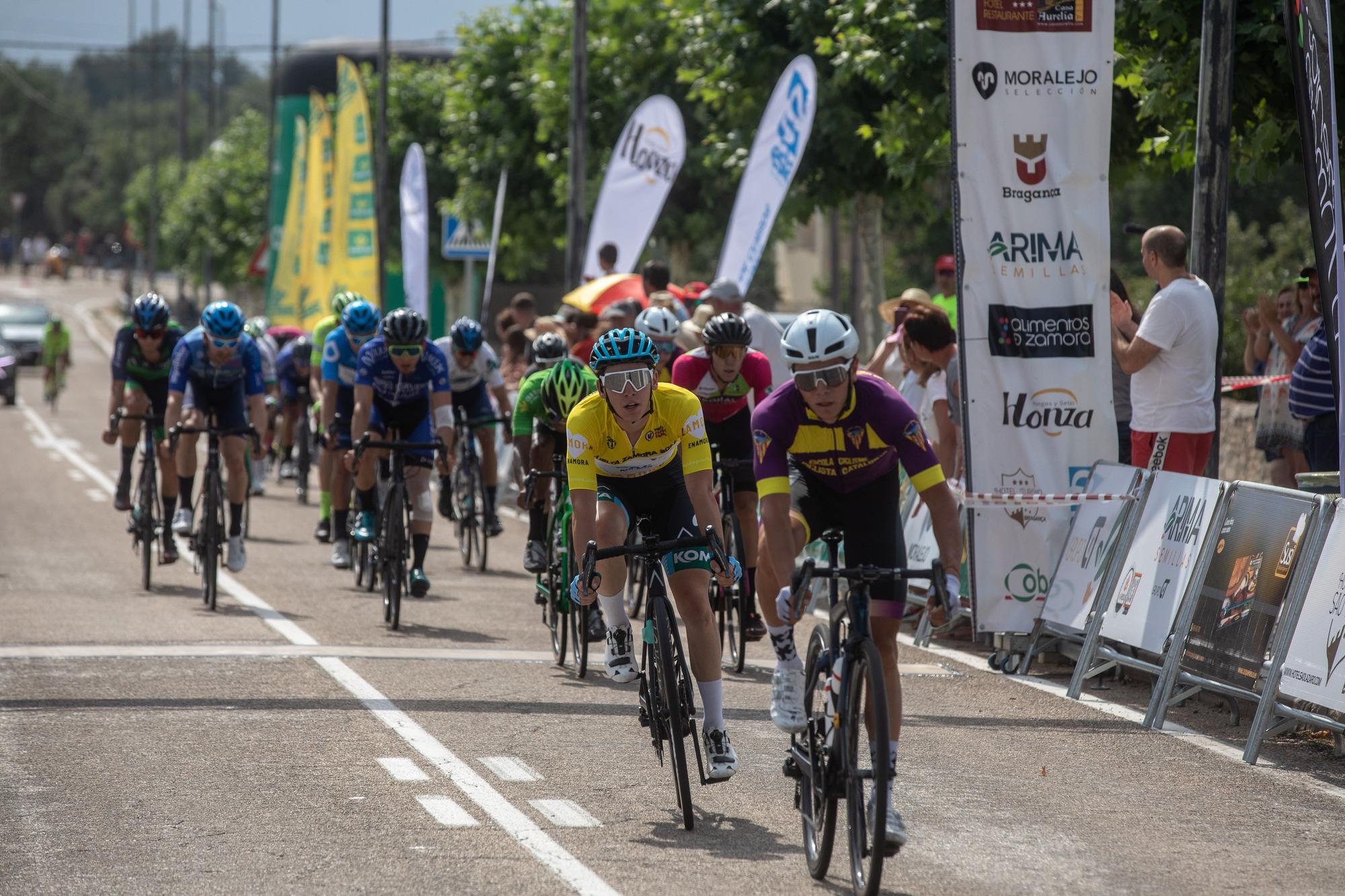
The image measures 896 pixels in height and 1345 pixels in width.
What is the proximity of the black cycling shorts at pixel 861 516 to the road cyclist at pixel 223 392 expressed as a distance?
7196mm

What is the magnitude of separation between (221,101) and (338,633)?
189 metres

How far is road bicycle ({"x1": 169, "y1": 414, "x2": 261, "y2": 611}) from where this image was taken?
1288 centimetres

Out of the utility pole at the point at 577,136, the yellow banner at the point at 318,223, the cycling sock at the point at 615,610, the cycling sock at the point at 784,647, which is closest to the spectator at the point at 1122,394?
the cycling sock at the point at 615,610

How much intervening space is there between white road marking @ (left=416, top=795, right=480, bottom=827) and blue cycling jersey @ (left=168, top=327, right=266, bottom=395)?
21.9 feet

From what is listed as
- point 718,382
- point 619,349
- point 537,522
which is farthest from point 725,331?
point 619,349

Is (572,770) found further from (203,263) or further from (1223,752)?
(203,263)

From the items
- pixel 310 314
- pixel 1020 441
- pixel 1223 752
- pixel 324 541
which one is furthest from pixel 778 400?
pixel 310 314

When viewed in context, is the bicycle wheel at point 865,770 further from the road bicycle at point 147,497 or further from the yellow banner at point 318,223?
the yellow banner at point 318,223

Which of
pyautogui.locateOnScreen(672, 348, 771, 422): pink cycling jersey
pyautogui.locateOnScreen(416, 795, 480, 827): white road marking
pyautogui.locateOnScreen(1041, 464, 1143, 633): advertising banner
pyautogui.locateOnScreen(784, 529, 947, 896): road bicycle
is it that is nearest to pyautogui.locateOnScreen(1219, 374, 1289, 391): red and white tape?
pyautogui.locateOnScreen(1041, 464, 1143, 633): advertising banner

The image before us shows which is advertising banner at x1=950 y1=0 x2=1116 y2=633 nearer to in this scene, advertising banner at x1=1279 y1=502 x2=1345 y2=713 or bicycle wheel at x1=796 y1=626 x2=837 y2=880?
advertising banner at x1=1279 y1=502 x2=1345 y2=713

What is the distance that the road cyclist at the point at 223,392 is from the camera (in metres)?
13.2

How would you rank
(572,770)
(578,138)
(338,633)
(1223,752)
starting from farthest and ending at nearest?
(578,138)
(338,633)
(1223,752)
(572,770)

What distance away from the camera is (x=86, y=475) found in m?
25.3

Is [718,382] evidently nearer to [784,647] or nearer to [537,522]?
[537,522]
